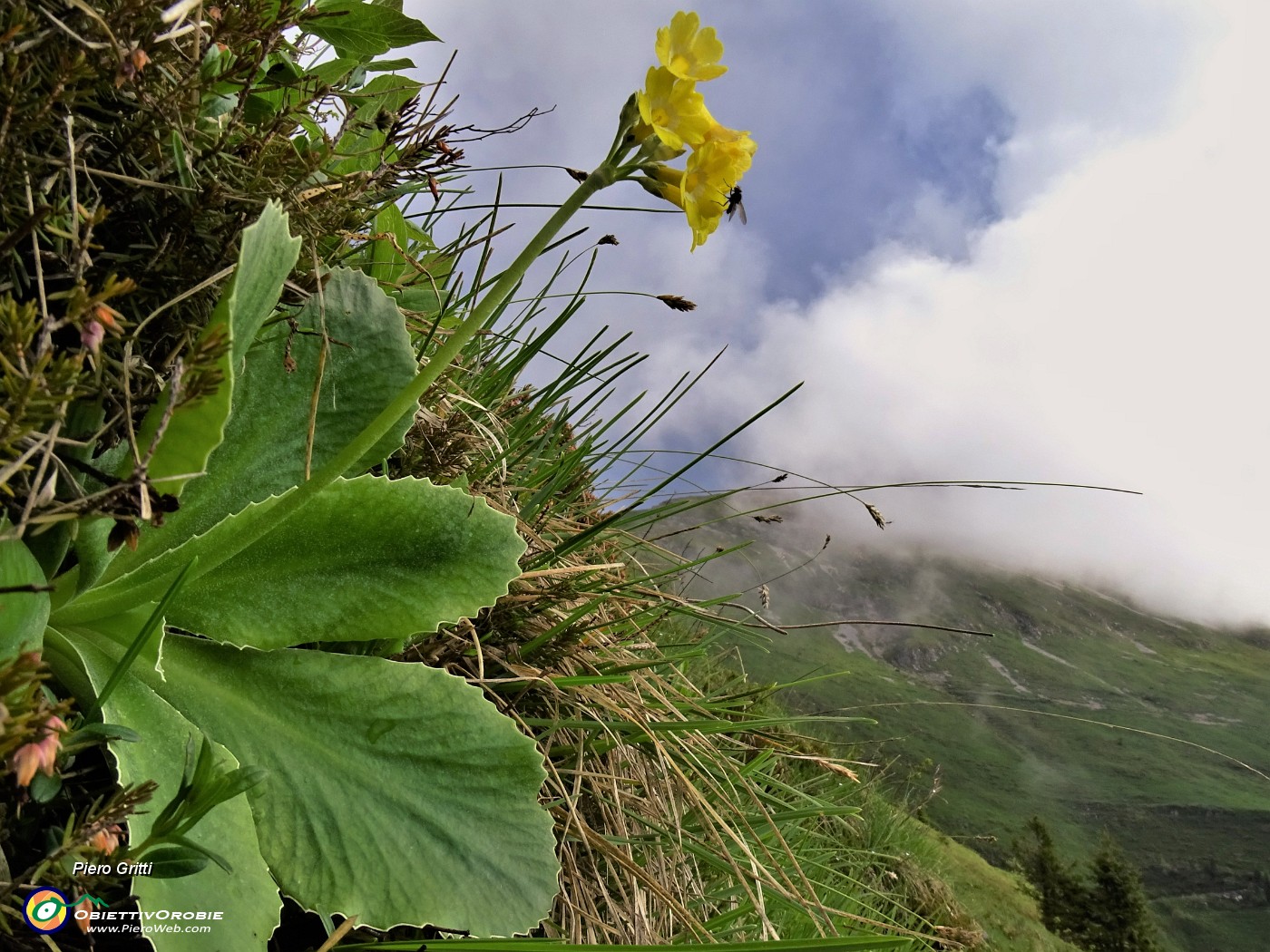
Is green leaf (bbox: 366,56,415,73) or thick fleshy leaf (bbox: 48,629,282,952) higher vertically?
green leaf (bbox: 366,56,415,73)

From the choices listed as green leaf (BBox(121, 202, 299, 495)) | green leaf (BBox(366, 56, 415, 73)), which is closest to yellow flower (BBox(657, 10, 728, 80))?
green leaf (BBox(121, 202, 299, 495))

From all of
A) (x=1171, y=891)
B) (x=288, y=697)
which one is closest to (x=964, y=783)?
(x=1171, y=891)

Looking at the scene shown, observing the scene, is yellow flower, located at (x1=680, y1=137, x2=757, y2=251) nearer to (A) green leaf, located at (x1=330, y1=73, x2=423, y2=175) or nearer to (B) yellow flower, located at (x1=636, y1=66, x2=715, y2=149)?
(B) yellow flower, located at (x1=636, y1=66, x2=715, y2=149)

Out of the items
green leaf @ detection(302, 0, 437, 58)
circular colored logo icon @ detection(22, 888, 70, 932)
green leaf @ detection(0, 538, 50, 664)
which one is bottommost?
circular colored logo icon @ detection(22, 888, 70, 932)

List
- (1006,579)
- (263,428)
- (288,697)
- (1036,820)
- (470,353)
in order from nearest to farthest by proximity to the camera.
Result: 1. (288,697)
2. (263,428)
3. (470,353)
4. (1036,820)
5. (1006,579)

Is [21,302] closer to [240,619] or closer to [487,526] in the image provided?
[240,619]

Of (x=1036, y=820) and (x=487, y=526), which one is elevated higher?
(x=1036, y=820)

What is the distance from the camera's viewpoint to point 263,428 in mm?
1059

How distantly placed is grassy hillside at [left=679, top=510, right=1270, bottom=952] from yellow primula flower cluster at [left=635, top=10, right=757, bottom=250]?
48.3 feet

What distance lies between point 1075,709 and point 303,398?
60117 mm

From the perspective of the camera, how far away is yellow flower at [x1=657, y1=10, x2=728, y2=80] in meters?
0.72

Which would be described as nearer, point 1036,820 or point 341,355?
point 341,355

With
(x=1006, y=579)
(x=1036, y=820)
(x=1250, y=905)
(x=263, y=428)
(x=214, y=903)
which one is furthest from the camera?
(x=1006, y=579)

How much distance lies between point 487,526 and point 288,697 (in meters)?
0.32
